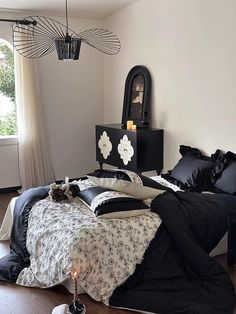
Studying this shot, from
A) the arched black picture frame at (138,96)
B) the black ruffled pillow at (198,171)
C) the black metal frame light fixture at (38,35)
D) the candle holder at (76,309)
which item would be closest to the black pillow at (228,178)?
the black ruffled pillow at (198,171)

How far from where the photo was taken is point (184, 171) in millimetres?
3781

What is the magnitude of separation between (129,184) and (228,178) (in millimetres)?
1030

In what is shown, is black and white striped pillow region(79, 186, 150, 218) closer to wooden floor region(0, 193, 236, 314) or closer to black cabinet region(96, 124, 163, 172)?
wooden floor region(0, 193, 236, 314)

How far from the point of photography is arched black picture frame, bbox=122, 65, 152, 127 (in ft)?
15.3

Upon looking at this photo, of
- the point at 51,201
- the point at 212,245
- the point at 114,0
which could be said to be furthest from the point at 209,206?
the point at 114,0

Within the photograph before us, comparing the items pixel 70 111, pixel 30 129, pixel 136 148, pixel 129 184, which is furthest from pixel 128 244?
pixel 70 111

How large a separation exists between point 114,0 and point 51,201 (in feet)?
9.14

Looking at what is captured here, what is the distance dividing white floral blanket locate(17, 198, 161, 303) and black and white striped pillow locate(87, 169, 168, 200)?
0.81ft

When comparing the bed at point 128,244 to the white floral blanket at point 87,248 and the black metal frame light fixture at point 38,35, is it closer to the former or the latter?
the white floral blanket at point 87,248

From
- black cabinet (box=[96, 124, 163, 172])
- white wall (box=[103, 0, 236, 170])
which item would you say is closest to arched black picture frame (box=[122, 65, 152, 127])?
white wall (box=[103, 0, 236, 170])

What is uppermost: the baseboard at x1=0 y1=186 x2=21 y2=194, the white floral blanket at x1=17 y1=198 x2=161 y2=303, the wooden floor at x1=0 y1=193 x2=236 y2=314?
the white floral blanket at x1=17 y1=198 x2=161 y2=303

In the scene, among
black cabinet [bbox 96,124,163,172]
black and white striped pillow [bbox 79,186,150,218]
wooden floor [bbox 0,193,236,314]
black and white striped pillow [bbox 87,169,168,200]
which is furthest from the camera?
black cabinet [bbox 96,124,163,172]

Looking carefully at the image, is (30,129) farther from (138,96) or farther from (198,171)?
(198,171)

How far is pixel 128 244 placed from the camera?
2574 millimetres
